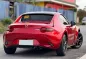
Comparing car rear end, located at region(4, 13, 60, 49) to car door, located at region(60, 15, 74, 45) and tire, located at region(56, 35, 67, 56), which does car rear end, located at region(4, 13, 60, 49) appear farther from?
car door, located at region(60, 15, 74, 45)

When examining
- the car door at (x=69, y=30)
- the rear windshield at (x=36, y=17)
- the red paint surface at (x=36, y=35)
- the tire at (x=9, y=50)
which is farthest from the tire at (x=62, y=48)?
the tire at (x=9, y=50)

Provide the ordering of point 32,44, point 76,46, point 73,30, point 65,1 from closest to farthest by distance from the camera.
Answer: point 32,44 < point 73,30 < point 76,46 < point 65,1

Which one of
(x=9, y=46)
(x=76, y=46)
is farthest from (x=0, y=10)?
(x=9, y=46)

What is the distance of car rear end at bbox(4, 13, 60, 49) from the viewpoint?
9.30 metres

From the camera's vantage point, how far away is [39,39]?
9.28 m

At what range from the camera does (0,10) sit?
2652 cm

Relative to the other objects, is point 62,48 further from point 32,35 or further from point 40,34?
point 32,35

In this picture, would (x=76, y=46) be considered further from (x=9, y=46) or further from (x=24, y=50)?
(x=9, y=46)

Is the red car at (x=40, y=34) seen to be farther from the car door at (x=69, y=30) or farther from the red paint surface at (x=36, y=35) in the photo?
the car door at (x=69, y=30)

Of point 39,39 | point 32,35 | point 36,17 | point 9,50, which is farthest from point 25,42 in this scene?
point 36,17

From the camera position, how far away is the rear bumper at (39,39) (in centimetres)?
928

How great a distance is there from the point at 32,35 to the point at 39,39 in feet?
0.73

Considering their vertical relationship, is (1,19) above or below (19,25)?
below

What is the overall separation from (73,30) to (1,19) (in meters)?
15.5
